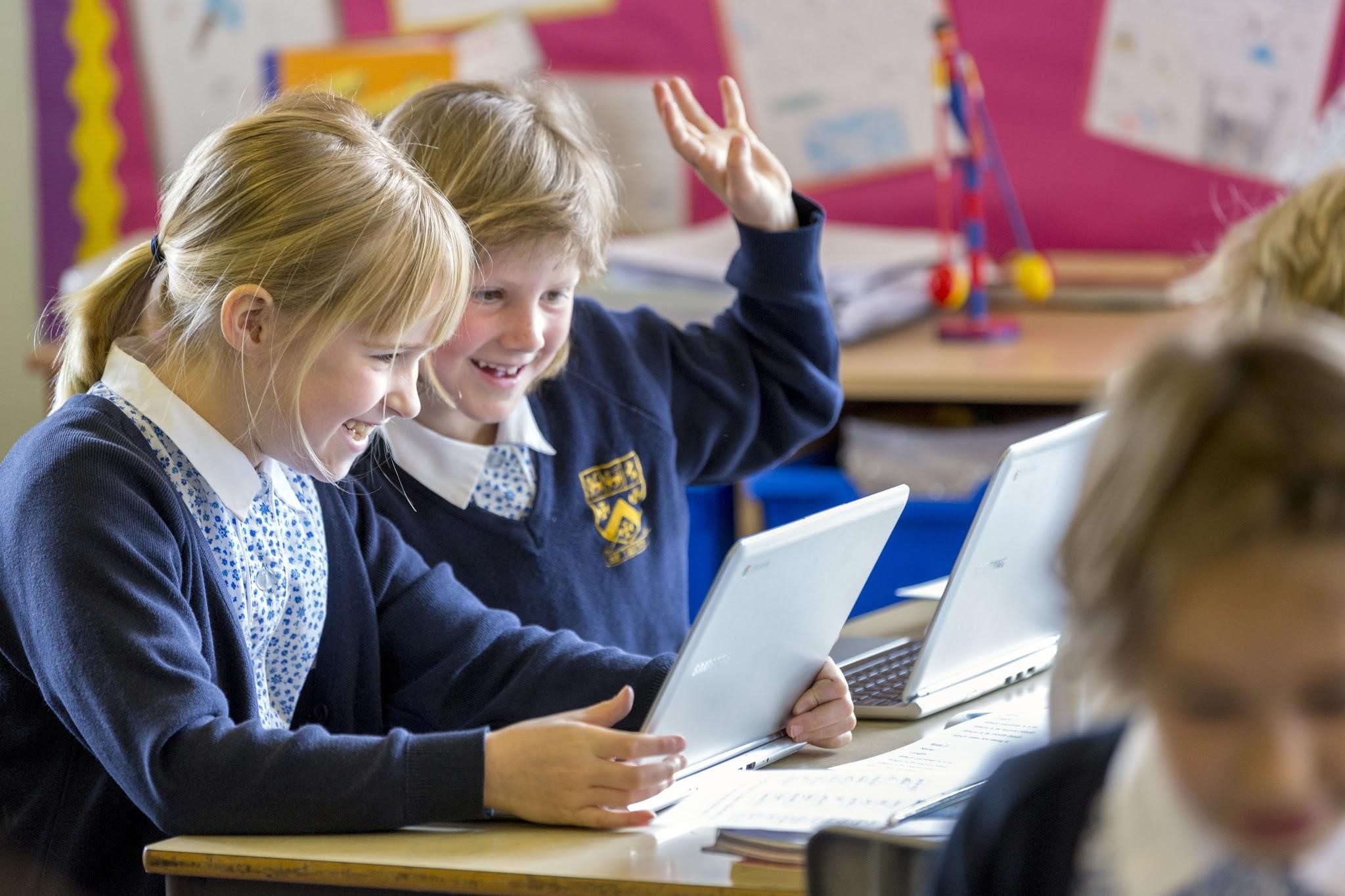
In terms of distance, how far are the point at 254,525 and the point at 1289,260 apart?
736 millimetres

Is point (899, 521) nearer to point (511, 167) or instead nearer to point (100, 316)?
point (511, 167)

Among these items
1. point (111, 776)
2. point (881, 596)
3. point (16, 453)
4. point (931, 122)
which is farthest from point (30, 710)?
point (931, 122)

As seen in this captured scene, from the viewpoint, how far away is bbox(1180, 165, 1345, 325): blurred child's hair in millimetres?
988

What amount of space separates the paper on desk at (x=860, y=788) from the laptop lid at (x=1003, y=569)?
0.08 meters

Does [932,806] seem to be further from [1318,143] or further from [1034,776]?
[1318,143]

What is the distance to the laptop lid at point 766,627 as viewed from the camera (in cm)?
104

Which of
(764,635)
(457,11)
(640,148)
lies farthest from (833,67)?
(764,635)

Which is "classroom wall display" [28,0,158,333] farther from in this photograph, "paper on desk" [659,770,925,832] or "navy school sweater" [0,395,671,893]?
"paper on desk" [659,770,925,832]

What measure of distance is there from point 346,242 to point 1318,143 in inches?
70.7

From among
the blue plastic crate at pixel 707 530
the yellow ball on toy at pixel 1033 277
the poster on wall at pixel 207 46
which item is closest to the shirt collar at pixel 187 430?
the blue plastic crate at pixel 707 530

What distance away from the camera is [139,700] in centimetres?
105

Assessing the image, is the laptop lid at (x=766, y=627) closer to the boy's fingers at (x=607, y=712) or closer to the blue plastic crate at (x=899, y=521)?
the boy's fingers at (x=607, y=712)

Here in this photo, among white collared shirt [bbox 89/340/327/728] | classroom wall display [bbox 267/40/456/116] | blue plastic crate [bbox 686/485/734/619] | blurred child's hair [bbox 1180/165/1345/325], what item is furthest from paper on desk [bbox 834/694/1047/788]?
classroom wall display [bbox 267/40/456/116]

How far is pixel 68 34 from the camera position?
3.07 m
